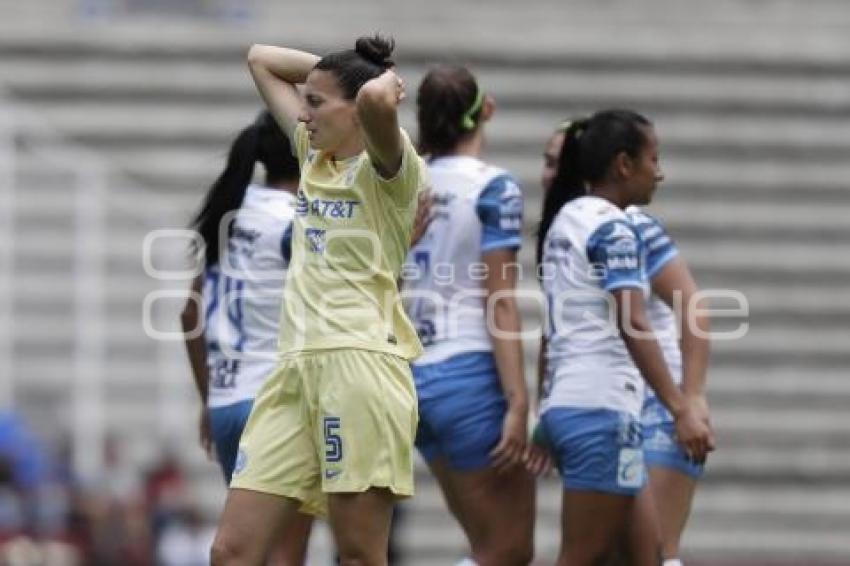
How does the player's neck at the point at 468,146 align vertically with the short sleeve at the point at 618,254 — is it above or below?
above

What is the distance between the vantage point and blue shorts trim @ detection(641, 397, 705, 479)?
30.8 feet

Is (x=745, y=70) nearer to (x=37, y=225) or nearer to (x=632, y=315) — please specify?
(x=37, y=225)

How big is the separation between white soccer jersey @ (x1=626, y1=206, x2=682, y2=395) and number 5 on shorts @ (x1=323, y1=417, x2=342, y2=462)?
1.75m

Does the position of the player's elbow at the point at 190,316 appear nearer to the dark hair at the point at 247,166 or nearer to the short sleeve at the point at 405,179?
the dark hair at the point at 247,166

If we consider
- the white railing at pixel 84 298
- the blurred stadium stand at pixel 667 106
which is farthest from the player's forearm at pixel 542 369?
the blurred stadium stand at pixel 667 106

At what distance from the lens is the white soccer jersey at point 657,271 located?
365 inches

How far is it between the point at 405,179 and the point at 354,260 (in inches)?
12.5

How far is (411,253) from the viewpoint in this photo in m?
9.53

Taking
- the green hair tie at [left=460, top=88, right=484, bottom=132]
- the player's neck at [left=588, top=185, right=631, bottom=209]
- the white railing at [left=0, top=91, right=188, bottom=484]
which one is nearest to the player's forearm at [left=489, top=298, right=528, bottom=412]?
the player's neck at [left=588, top=185, right=631, bottom=209]

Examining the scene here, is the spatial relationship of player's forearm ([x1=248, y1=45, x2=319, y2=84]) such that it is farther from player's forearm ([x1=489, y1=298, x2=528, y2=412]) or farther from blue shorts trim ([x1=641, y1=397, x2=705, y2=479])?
blue shorts trim ([x1=641, y1=397, x2=705, y2=479])

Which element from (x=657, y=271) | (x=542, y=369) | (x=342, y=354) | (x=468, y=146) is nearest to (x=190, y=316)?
(x=468, y=146)

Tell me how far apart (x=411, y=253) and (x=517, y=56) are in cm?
1056

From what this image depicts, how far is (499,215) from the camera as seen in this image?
9.38 meters

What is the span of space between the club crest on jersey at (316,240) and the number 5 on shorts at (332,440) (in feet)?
1.89
